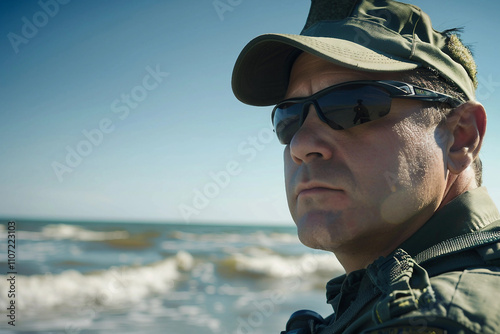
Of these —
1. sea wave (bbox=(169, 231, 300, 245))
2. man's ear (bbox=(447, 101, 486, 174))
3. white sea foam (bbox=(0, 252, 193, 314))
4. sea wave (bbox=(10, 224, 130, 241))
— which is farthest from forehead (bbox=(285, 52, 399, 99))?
sea wave (bbox=(169, 231, 300, 245))

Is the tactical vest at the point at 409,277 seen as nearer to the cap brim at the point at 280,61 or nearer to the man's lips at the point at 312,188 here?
the man's lips at the point at 312,188

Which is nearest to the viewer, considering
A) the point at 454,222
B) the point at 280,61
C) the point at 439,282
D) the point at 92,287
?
the point at 439,282

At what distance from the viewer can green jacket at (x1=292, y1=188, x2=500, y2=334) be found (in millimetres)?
974

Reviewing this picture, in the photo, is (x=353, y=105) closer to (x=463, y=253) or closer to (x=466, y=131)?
(x=466, y=131)

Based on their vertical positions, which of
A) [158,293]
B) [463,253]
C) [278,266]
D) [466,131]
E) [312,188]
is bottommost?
[158,293]

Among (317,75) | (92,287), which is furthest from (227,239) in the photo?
(317,75)

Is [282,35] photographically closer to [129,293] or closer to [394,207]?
[394,207]

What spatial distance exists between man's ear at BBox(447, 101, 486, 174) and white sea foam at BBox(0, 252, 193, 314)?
7.91 metres

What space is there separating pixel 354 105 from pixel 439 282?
2.45 feet

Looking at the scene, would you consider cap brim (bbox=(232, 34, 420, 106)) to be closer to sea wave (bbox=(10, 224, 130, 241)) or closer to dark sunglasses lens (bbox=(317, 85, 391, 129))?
dark sunglasses lens (bbox=(317, 85, 391, 129))

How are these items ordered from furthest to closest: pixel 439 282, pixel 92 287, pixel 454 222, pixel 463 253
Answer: pixel 92 287 < pixel 454 222 < pixel 463 253 < pixel 439 282

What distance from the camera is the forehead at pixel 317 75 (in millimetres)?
1604

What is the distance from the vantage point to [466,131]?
5.24 ft

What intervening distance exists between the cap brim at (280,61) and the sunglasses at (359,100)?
0.08 meters
